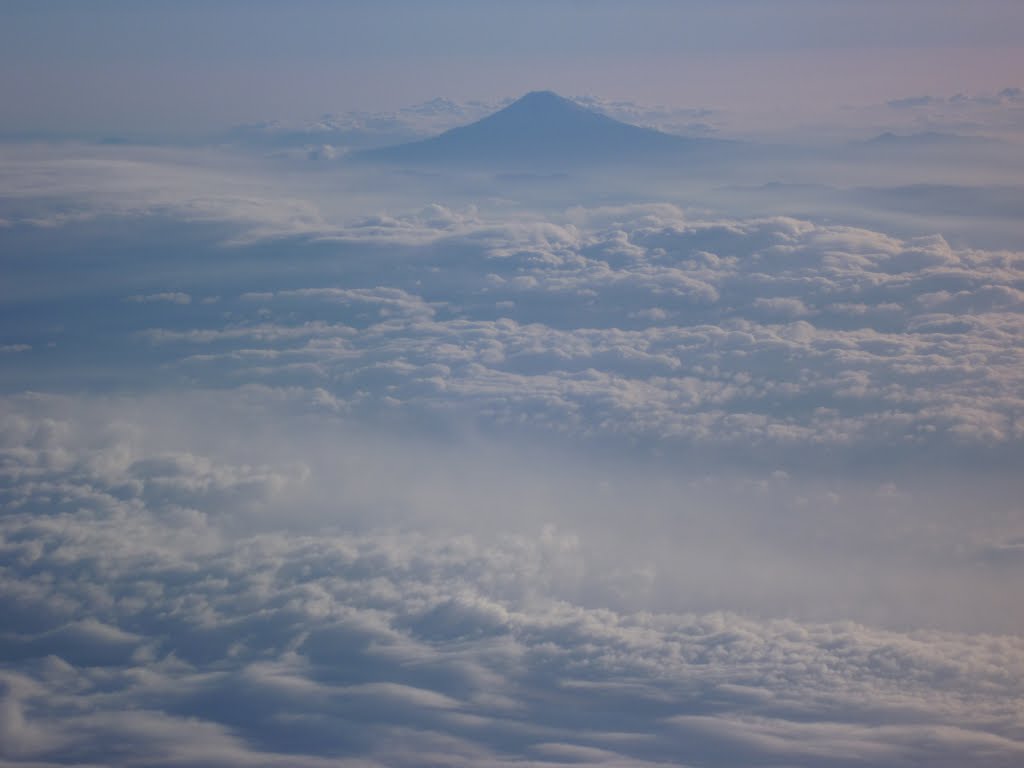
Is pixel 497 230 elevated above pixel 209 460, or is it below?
above

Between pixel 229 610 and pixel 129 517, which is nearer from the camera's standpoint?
pixel 229 610

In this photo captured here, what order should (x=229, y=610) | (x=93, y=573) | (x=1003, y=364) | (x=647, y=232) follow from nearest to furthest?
(x=229, y=610), (x=93, y=573), (x=1003, y=364), (x=647, y=232)

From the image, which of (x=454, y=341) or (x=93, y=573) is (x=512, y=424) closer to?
(x=454, y=341)


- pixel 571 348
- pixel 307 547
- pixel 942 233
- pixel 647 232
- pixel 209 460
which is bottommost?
pixel 307 547

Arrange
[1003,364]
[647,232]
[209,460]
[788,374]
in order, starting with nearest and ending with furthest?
[209,460] → [1003,364] → [788,374] → [647,232]

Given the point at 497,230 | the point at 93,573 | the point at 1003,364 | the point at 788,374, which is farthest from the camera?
the point at 497,230

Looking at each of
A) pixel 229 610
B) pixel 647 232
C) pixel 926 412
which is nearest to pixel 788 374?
pixel 926 412

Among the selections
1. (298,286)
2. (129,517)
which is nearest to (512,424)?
(129,517)

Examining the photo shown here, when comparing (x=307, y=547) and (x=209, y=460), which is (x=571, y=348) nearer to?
(x=209, y=460)

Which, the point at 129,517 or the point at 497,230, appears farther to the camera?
the point at 497,230
